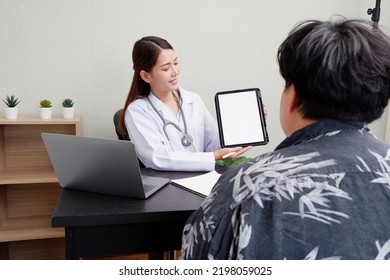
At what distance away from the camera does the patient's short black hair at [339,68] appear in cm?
69

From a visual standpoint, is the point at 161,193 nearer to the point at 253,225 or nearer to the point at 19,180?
the point at 253,225

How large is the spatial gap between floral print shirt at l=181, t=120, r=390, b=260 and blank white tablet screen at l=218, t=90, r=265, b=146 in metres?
0.84

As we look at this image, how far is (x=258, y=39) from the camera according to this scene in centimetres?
278

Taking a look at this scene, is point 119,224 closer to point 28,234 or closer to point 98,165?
point 98,165

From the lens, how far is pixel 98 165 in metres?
1.10

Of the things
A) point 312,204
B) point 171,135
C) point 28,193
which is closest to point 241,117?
point 171,135

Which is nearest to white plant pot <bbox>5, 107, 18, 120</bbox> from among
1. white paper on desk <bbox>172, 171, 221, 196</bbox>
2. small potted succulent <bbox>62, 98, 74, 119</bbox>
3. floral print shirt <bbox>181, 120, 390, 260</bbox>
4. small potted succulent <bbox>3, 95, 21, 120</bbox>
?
small potted succulent <bbox>3, 95, 21, 120</bbox>

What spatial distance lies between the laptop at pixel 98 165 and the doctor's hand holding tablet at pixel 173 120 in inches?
14.1

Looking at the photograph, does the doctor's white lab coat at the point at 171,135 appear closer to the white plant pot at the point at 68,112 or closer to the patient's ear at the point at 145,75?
the patient's ear at the point at 145,75

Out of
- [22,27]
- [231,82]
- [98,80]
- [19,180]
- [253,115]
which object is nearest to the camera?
[253,115]

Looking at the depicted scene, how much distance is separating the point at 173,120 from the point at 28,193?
1.17m

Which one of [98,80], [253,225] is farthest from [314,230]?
[98,80]

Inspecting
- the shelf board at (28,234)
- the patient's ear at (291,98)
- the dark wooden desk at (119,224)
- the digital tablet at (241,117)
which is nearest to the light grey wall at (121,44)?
the shelf board at (28,234)
